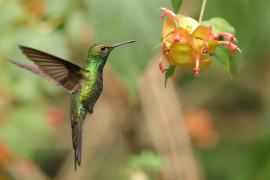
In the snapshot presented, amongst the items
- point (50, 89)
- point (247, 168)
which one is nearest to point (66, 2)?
point (50, 89)

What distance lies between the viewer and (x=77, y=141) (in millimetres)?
1697

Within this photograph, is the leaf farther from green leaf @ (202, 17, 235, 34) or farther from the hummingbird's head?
the hummingbird's head

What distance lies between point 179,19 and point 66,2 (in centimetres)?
125

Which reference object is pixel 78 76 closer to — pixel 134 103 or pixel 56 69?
pixel 56 69

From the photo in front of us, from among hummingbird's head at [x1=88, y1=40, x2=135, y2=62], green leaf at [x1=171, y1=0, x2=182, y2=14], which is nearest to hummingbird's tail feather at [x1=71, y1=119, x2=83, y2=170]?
hummingbird's head at [x1=88, y1=40, x2=135, y2=62]

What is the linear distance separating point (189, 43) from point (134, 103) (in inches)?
112

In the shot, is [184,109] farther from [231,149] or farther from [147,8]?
[147,8]

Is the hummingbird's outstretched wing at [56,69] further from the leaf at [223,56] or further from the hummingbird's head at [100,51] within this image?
the leaf at [223,56]

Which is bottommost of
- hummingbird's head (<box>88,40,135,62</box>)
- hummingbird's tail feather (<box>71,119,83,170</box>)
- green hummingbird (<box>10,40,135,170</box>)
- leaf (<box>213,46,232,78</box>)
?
hummingbird's tail feather (<box>71,119,83,170</box>)

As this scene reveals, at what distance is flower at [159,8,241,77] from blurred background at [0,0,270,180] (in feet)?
1.36

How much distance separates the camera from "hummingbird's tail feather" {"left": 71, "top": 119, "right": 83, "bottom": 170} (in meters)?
1.64

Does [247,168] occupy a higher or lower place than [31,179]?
higher

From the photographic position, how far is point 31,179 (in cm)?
457

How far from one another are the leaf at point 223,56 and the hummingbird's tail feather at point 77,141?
396 millimetres
